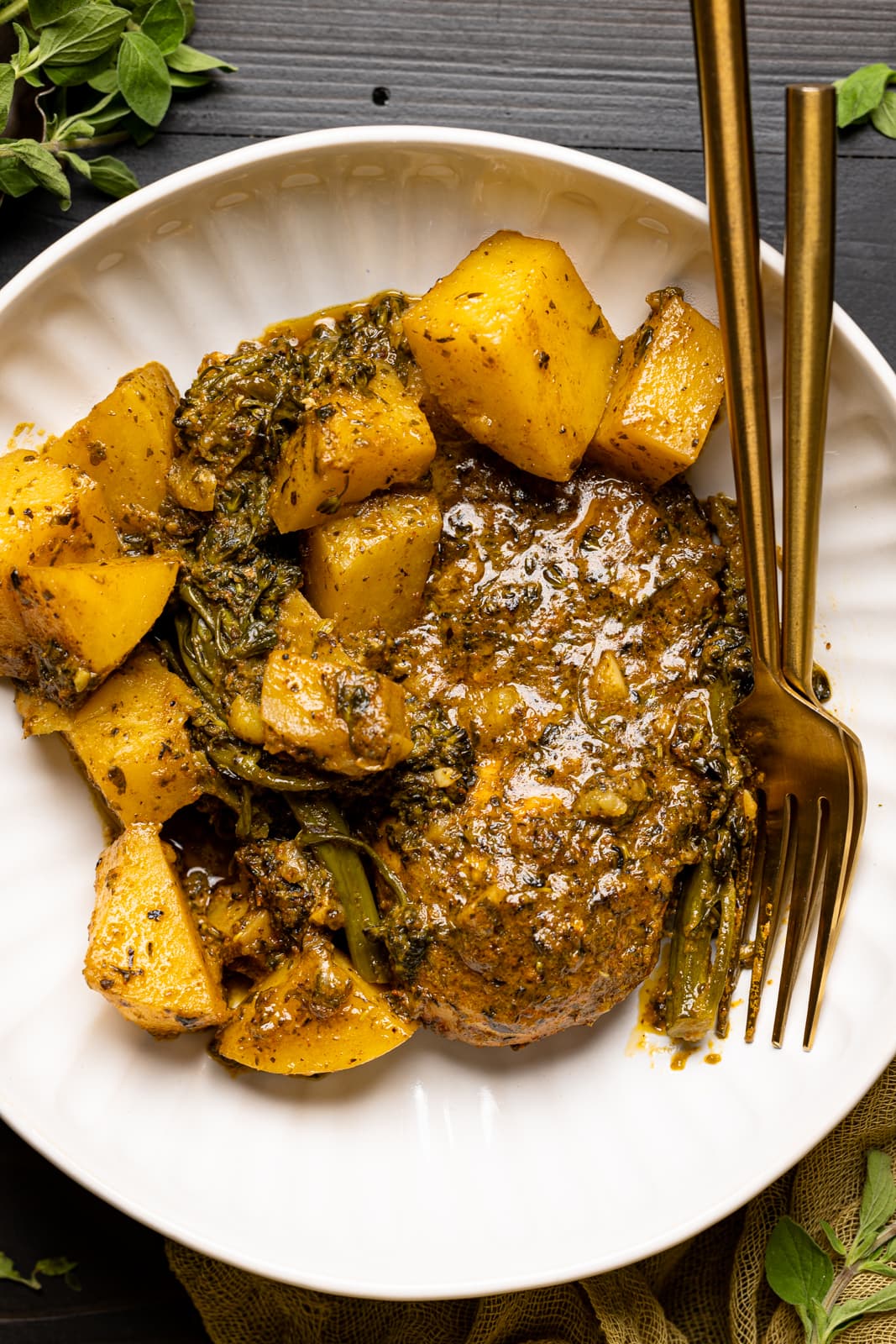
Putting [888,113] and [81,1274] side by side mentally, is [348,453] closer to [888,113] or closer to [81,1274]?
[888,113]

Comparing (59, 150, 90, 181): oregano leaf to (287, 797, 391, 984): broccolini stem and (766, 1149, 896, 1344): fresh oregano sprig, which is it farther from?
(766, 1149, 896, 1344): fresh oregano sprig

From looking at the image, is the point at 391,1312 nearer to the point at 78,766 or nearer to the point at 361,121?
the point at 78,766

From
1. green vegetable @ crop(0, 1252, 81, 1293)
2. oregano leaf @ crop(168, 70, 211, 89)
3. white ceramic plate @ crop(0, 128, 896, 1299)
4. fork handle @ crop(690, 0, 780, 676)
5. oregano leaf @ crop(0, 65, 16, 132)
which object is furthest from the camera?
green vegetable @ crop(0, 1252, 81, 1293)

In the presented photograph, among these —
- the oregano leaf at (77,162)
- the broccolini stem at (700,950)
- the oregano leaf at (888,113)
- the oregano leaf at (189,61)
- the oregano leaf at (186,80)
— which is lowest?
the broccolini stem at (700,950)

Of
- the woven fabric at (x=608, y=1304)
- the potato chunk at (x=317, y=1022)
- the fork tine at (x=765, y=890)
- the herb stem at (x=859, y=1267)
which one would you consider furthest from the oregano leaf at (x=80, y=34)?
the herb stem at (x=859, y=1267)

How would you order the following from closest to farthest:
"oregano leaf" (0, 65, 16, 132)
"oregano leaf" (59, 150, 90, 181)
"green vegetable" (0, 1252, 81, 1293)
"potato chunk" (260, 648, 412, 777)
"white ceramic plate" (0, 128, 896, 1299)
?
"potato chunk" (260, 648, 412, 777), "white ceramic plate" (0, 128, 896, 1299), "oregano leaf" (0, 65, 16, 132), "oregano leaf" (59, 150, 90, 181), "green vegetable" (0, 1252, 81, 1293)

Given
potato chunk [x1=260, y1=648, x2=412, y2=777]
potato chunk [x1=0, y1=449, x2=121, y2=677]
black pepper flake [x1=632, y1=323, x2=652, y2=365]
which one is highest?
potato chunk [x1=0, y1=449, x2=121, y2=677]

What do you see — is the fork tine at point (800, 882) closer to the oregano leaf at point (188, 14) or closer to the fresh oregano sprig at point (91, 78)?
the fresh oregano sprig at point (91, 78)

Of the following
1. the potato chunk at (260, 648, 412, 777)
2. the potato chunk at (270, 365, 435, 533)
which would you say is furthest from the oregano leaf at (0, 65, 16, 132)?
the potato chunk at (260, 648, 412, 777)
